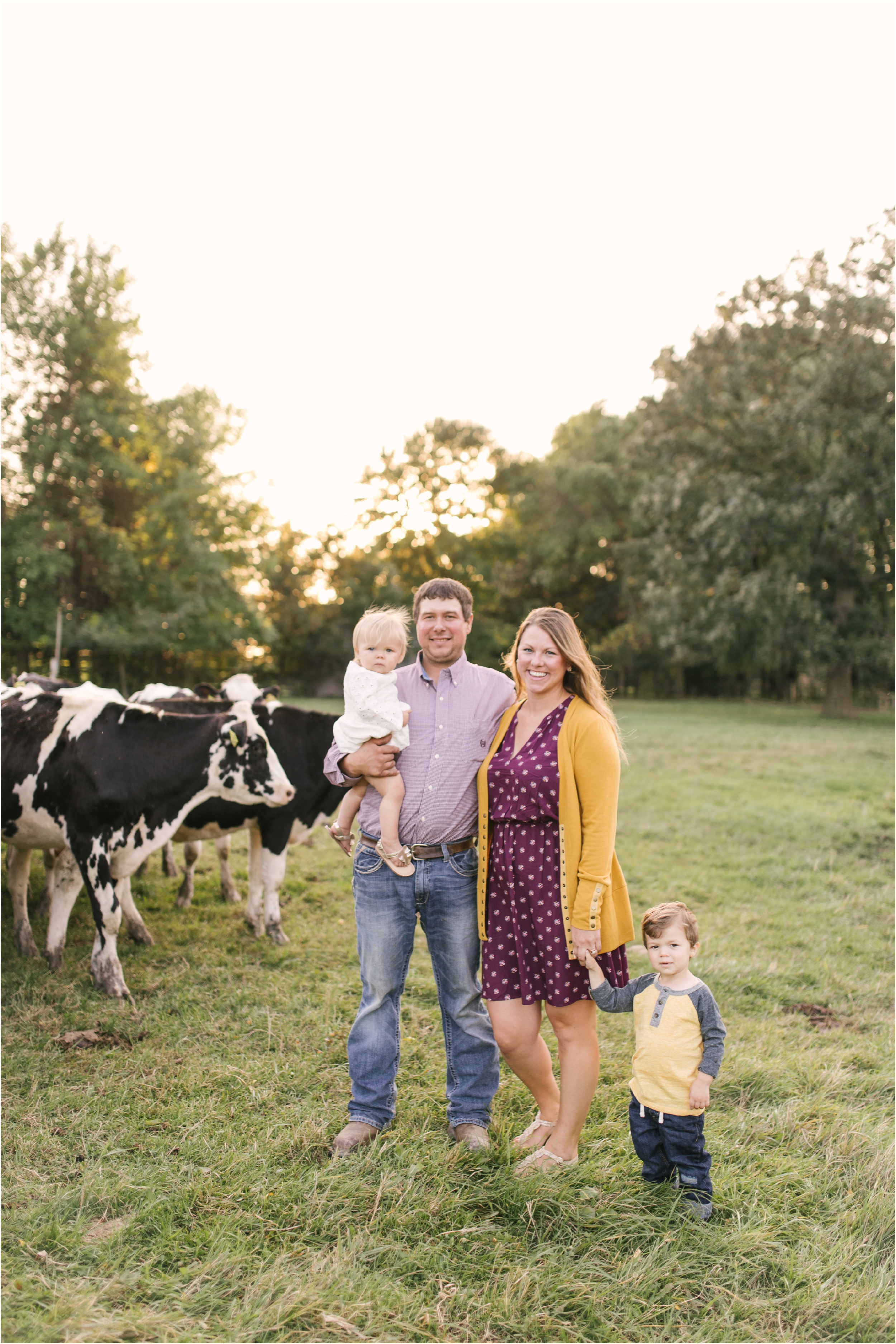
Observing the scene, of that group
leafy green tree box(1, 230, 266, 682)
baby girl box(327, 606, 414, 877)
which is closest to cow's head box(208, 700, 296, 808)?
baby girl box(327, 606, 414, 877)

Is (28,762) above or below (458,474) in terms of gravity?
below

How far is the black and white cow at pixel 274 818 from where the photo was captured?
6.66 metres

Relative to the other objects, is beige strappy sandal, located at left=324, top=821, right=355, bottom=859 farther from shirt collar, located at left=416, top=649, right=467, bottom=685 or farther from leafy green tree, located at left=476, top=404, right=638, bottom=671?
leafy green tree, located at left=476, top=404, right=638, bottom=671

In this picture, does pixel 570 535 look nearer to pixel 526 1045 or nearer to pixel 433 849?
pixel 433 849

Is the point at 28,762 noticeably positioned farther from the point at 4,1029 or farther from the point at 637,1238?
the point at 637,1238

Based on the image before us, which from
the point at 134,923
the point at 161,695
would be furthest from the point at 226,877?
the point at 161,695

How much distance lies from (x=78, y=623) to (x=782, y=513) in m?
22.0

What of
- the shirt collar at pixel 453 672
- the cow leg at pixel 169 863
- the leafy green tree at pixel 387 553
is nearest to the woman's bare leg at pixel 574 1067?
the shirt collar at pixel 453 672

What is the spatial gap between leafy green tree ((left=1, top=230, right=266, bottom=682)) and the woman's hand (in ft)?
89.3

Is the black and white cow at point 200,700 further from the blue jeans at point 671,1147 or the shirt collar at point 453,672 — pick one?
the blue jeans at point 671,1147

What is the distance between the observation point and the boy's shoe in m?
3.27

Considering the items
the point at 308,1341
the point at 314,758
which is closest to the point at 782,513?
the point at 314,758

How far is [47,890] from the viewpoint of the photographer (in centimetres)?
700

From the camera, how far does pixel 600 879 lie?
10.8 feet
